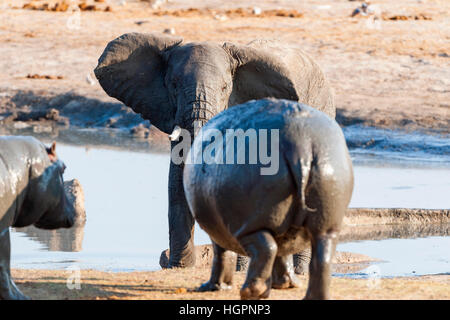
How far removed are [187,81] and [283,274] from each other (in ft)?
7.78

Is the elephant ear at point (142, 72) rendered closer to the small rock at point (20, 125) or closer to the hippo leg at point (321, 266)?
the hippo leg at point (321, 266)

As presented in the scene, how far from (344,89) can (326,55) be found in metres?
1.61

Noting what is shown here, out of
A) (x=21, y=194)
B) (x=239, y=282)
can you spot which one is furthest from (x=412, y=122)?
(x=21, y=194)

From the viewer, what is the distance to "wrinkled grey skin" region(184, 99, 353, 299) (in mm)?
3609

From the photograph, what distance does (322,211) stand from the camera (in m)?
3.64

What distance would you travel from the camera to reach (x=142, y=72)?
23.5ft

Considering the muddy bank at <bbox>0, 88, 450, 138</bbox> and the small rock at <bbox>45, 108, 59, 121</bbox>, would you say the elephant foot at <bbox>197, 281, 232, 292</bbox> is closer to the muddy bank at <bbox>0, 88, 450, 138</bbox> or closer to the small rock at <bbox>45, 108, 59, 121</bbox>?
the muddy bank at <bbox>0, 88, 450, 138</bbox>

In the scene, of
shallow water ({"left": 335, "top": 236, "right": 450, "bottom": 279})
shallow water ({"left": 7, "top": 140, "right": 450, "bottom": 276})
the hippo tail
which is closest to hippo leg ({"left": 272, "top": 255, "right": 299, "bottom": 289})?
the hippo tail

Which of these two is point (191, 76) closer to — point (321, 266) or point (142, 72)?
point (142, 72)

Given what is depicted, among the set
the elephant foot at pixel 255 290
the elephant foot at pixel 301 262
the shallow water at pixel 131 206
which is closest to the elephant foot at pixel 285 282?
the elephant foot at pixel 255 290

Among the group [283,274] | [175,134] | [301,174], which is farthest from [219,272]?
[175,134]

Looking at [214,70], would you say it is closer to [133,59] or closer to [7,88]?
[133,59]

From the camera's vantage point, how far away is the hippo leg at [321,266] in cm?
367

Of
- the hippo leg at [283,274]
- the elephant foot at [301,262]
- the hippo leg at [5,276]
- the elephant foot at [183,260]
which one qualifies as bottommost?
the elephant foot at [301,262]
